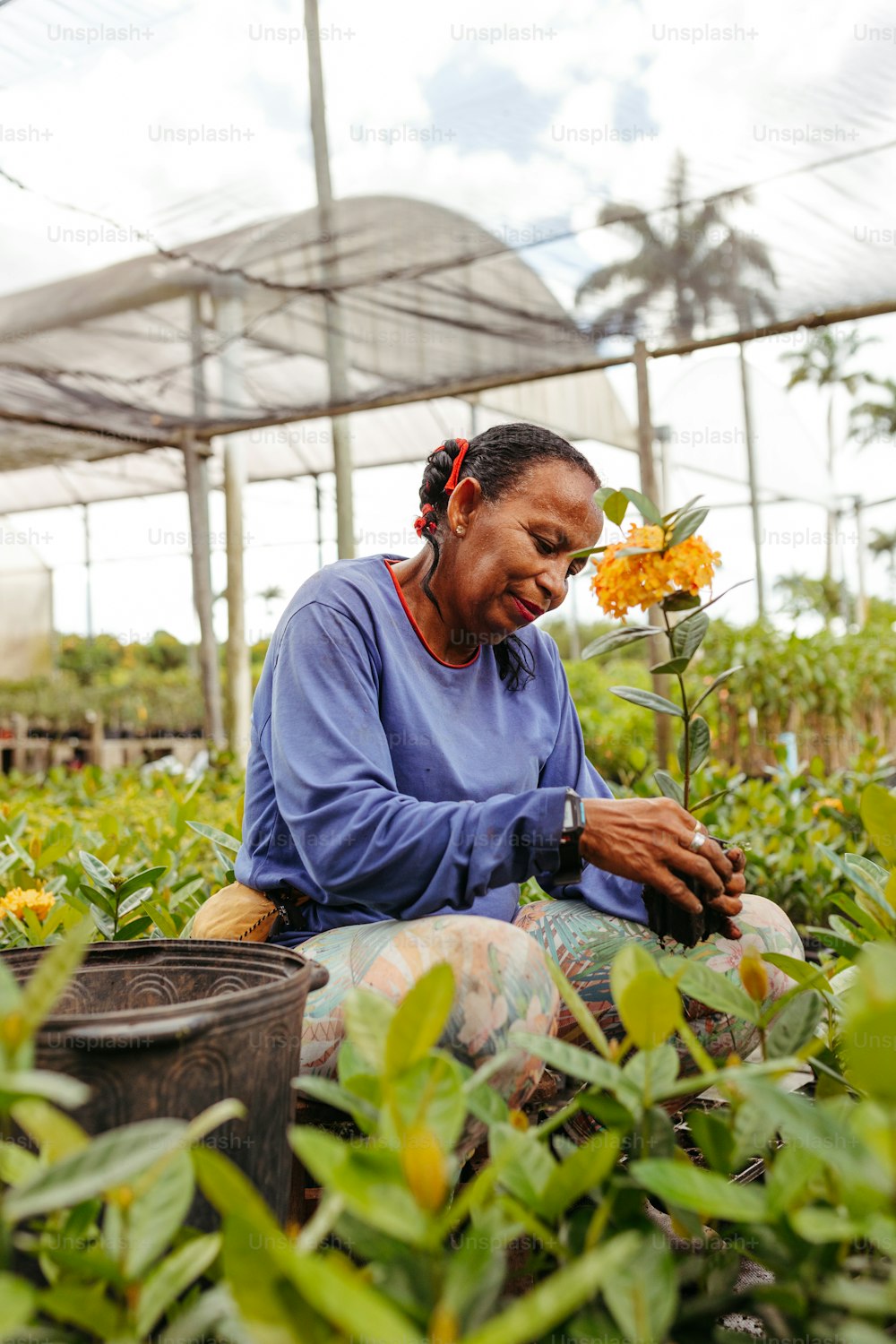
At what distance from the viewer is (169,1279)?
737 mm

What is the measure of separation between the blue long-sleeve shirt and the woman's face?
110 mm

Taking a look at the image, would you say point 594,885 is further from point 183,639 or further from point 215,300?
point 183,639

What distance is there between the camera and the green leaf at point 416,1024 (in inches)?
30.6

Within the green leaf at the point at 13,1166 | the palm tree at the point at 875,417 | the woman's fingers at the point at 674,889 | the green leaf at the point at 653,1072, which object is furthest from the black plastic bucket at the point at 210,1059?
the palm tree at the point at 875,417

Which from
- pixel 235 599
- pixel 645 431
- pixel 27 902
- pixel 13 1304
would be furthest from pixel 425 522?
pixel 235 599

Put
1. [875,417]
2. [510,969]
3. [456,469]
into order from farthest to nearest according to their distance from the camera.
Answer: [875,417], [456,469], [510,969]

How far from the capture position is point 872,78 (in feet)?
11.0

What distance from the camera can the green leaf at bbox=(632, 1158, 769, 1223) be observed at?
0.73 m

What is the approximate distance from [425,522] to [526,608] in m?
0.26

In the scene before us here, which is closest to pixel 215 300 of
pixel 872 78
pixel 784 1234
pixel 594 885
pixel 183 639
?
pixel 872 78

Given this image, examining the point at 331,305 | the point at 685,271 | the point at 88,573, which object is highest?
the point at 88,573

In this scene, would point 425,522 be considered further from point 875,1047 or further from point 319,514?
point 319,514

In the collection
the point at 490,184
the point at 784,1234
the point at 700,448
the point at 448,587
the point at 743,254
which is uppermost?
the point at 700,448

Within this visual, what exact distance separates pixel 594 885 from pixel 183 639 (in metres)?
16.4
